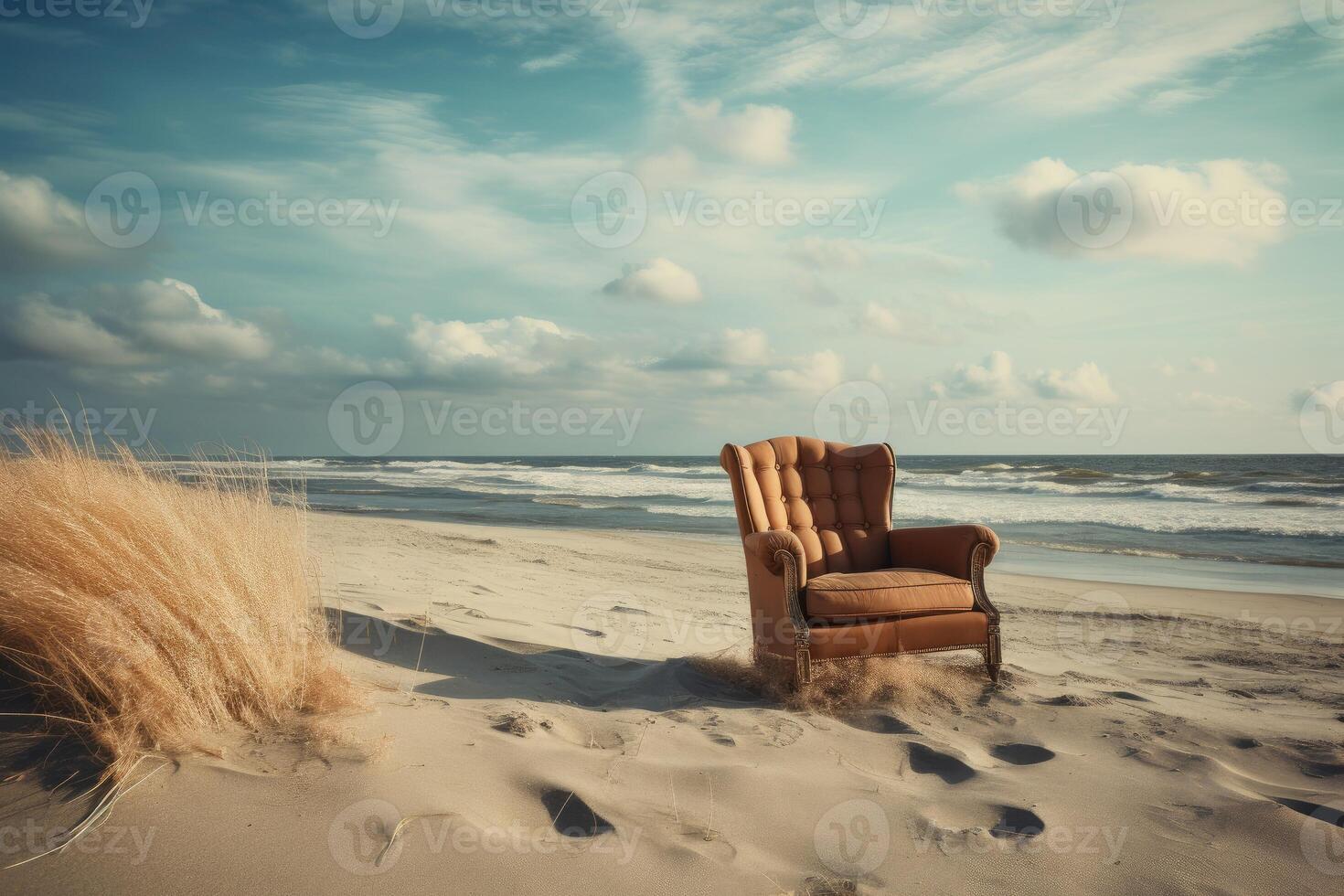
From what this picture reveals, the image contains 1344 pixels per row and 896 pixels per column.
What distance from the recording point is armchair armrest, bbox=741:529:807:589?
12.5 feet

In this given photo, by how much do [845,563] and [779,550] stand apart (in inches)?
41.4

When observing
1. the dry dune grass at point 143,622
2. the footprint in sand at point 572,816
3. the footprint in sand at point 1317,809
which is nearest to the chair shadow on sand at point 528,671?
the dry dune grass at point 143,622

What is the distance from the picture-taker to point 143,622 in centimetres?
220

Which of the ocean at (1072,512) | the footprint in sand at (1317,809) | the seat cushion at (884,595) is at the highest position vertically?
the seat cushion at (884,595)

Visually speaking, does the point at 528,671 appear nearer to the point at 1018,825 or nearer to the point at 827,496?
the point at 827,496

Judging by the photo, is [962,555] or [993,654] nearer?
[993,654]

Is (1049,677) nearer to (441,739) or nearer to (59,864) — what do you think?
(441,739)

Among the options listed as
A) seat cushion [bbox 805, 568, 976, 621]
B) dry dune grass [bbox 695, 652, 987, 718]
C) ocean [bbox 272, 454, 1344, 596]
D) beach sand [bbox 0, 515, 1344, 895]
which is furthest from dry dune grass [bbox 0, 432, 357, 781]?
seat cushion [bbox 805, 568, 976, 621]

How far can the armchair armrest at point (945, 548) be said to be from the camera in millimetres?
4191

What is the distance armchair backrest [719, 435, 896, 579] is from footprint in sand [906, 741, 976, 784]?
158cm

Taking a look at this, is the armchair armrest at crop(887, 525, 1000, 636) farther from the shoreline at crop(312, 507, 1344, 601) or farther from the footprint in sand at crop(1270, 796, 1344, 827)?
the shoreline at crop(312, 507, 1344, 601)

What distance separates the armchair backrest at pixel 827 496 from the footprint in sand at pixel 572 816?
2377mm

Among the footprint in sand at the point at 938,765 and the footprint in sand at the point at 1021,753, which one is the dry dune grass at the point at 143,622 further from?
the footprint in sand at the point at 1021,753

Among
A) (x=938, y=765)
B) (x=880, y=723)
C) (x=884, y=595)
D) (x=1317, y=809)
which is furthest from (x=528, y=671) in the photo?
(x=1317, y=809)
